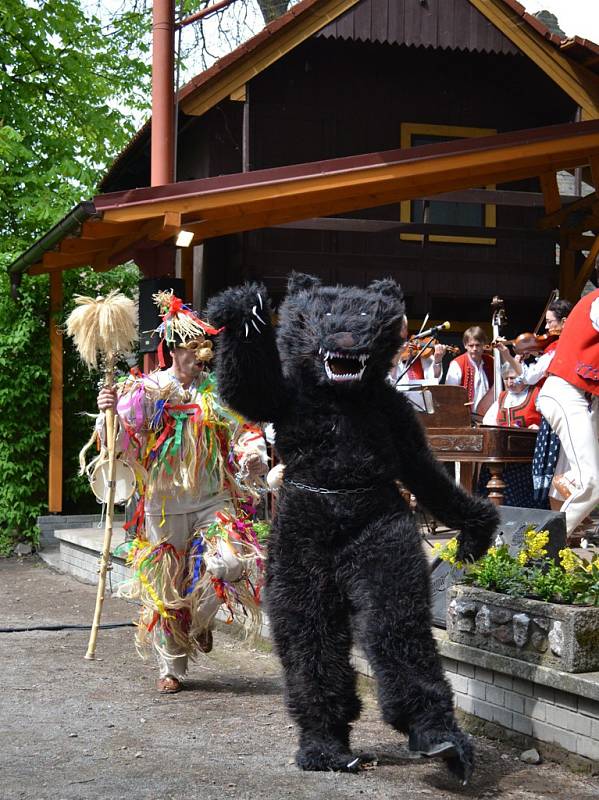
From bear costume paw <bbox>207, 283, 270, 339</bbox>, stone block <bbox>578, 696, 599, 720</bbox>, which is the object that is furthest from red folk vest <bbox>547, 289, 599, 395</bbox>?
bear costume paw <bbox>207, 283, 270, 339</bbox>

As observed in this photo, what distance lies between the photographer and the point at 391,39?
44.1 feet

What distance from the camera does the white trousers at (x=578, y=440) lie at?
7.07 metres

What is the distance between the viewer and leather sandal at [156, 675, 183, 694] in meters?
6.06

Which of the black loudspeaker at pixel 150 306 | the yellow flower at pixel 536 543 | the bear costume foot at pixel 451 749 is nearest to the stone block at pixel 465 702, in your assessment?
the yellow flower at pixel 536 543

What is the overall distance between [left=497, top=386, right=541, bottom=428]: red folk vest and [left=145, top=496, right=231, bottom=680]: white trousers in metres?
3.71

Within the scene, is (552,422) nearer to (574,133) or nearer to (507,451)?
(507,451)

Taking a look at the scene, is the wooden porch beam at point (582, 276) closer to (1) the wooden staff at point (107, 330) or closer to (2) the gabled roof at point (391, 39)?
(2) the gabled roof at point (391, 39)

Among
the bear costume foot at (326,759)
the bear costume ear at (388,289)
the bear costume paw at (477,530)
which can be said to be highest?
A: the bear costume ear at (388,289)

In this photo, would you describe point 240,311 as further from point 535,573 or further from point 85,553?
point 85,553

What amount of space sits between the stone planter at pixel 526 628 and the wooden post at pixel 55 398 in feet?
24.0

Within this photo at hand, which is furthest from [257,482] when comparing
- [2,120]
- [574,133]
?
[2,120]

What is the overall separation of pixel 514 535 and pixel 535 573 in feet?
1.96

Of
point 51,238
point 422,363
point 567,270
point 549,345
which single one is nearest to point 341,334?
point 549,345

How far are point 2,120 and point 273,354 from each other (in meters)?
12.4
